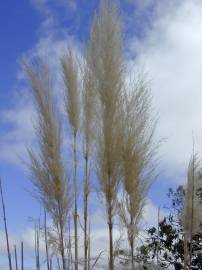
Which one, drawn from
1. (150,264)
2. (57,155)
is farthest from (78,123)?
(150,264)

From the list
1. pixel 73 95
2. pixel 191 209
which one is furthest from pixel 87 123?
pixel 191 209

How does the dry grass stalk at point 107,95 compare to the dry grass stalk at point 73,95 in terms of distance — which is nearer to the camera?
the dry grass stalk at point 107,95

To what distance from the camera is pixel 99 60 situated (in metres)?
3.59

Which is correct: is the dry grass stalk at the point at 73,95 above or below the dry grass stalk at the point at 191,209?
above

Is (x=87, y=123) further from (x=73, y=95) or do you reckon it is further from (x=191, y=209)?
(x=191, y=209)

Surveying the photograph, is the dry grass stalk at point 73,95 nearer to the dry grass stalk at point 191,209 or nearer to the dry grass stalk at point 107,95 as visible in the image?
the dry grass stalk at point 107,95

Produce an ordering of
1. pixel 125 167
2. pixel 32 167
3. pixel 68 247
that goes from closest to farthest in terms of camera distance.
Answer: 1. pixel 125 167
2. pixel 32 167
3. pixel 68 247

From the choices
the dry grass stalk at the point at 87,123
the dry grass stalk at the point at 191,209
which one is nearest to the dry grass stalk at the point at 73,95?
the dry grass stalk at the point at 87,123

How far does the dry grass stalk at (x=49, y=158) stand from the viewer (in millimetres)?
3803

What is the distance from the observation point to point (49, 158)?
3832 mm

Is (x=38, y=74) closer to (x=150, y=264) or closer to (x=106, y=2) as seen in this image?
(x=106, y=2)

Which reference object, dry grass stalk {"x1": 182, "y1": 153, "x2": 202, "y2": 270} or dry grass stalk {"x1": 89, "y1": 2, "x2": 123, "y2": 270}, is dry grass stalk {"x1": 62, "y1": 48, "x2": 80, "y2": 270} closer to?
dry grass stalk {"x1": 89, "y1": 2, "x2": 123, "y2": 270}

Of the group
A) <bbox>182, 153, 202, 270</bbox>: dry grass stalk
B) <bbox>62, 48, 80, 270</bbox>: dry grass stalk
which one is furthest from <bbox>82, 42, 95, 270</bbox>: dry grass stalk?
<bbox>182, 153, 202, 270</bbox>: dry grass stalk

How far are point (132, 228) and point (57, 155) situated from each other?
0.75 meters
